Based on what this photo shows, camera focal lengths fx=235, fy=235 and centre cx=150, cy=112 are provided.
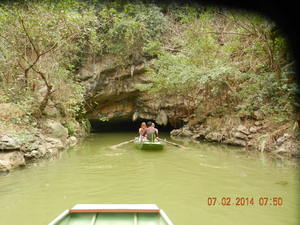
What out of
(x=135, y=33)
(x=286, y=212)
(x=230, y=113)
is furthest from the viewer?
(x=135, y=33)

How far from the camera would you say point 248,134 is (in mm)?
10375

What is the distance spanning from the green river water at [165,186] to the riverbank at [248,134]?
80 cm

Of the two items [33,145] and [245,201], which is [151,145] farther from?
[245,201]

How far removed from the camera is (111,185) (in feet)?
17.8

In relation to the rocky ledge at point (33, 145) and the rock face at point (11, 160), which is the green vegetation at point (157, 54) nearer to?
the rocky ledge at point (33, 145)

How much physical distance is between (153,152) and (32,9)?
6.46 meters

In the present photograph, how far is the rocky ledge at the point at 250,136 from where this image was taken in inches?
322

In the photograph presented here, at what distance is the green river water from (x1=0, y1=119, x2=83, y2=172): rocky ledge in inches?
16.5

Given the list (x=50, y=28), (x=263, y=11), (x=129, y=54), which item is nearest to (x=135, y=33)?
(x=129, y=54)

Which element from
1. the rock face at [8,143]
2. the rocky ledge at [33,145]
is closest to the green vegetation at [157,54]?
the rocky ledge at [33,145]

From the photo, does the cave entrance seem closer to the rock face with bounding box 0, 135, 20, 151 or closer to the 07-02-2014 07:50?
the rock face with bounding box 0, 135, 20, 151

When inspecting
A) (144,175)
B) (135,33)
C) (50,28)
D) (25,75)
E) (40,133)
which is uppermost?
(135,33)

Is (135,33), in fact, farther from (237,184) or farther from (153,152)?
(237,184)

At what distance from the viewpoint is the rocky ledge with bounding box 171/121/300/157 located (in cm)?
817
